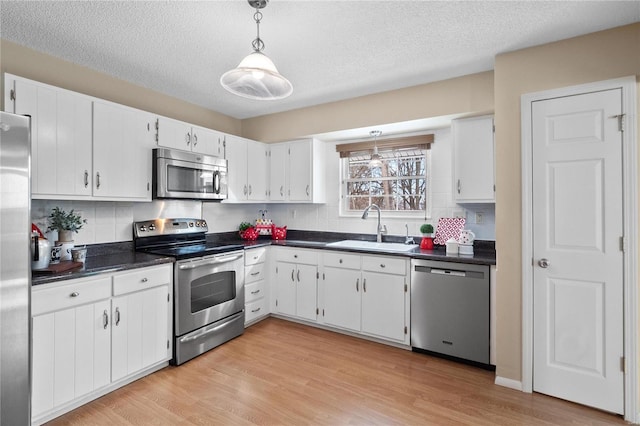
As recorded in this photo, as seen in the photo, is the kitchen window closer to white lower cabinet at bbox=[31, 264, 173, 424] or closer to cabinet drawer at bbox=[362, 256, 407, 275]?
cabinet drawer at bbox=[362, 256, 407, 275]

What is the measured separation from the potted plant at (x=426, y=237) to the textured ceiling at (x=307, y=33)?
1451mm

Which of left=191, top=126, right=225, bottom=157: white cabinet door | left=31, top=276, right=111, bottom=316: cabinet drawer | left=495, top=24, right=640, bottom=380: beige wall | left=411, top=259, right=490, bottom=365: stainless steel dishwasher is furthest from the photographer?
left=191, top=126, right=225, bottom=157: white cabinet door

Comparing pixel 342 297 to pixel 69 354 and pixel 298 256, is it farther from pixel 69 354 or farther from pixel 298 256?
pixel 69 354

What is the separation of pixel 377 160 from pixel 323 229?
1.20 m

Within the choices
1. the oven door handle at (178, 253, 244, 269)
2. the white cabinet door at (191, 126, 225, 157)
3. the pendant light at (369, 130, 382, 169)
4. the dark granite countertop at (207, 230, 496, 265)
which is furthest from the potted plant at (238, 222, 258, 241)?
the pendant light at (369, 130, 382, 169)

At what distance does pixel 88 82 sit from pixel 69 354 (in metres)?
2.22

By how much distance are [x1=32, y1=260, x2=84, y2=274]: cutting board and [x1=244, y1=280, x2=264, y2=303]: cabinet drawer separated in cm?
163

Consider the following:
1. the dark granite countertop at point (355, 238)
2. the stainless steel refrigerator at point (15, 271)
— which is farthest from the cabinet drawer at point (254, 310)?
the stainless steel refrigerator at point (15, 271)

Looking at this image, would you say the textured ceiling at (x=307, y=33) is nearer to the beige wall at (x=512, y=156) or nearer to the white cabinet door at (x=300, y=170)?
the beige wall at (x=512, y=156)

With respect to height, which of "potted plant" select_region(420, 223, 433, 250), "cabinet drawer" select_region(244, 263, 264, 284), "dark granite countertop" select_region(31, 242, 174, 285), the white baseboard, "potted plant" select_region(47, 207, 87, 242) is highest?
"potted plant" select_region(47, 207, 87, 242)

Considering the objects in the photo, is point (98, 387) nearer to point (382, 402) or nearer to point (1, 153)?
point (1, 153)

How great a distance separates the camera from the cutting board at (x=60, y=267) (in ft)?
6.70

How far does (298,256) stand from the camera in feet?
12.1

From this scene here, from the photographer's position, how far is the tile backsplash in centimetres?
279
